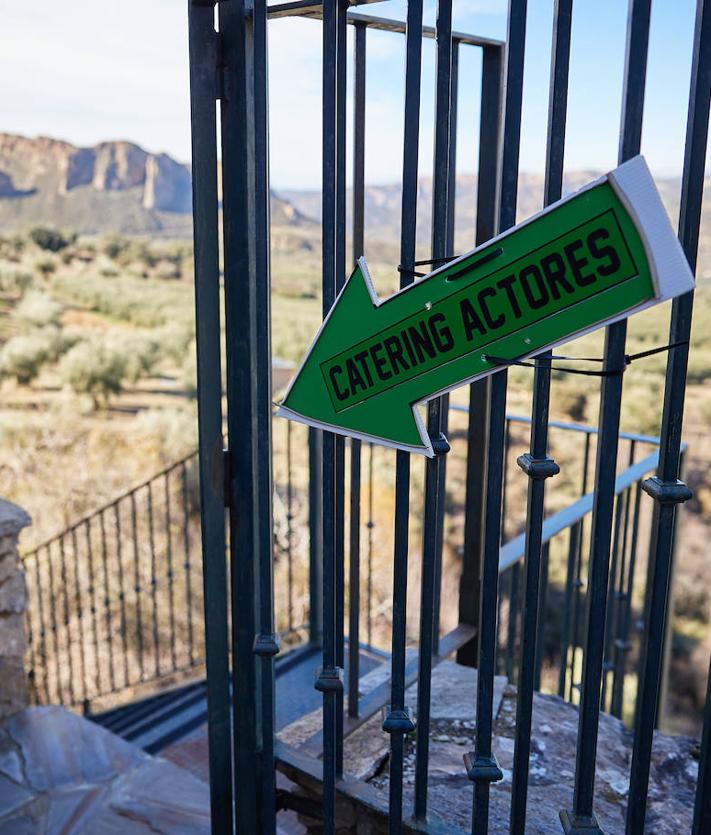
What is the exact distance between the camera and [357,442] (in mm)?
1462

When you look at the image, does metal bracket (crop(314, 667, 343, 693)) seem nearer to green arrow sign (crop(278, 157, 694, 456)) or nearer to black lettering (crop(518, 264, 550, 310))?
green arrow sign (crop(278, 157, 694, 456))

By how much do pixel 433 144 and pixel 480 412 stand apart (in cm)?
90

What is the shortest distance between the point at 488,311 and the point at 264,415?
0.51 metres

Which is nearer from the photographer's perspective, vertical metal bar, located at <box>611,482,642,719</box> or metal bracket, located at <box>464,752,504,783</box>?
metal bracket, located at <box>464,752,504,783</box>

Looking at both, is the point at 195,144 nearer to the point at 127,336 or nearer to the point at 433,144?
the point at 433,144

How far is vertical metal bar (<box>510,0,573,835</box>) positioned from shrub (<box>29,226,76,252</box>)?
2172 cm

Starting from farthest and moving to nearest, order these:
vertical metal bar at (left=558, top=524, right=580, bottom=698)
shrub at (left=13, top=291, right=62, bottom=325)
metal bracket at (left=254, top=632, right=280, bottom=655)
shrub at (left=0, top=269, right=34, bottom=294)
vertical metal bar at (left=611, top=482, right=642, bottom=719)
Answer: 1. shrub at (left=0, top=269, right=34, bottom=294)
2. shrub at (left=13, top=291, right=62, bottom=325)
3. vertical metal bar at (left=611, top=482, right=642, bottom=719)
4. vertical metal bar at (left=558, top=524, right=580, bottom=698)
5. metal bracket at (left=254, top=632, right=280, bottom=655)

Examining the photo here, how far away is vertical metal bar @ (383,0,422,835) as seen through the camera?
3.48 feet

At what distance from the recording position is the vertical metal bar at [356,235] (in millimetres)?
1435

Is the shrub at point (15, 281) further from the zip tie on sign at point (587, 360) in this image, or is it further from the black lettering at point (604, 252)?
the black lettering at point (604, 252)

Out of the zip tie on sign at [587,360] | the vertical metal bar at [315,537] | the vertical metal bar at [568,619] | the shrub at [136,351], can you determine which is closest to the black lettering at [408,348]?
the zip tie on sign at [587,360]

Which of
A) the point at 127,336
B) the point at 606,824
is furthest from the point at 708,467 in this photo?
the point at 606,824

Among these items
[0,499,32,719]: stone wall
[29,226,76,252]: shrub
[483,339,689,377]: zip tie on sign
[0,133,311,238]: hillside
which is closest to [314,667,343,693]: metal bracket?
[483,339,689,377]: zip tie on sign

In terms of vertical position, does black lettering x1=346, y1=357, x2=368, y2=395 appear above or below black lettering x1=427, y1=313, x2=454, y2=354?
below
